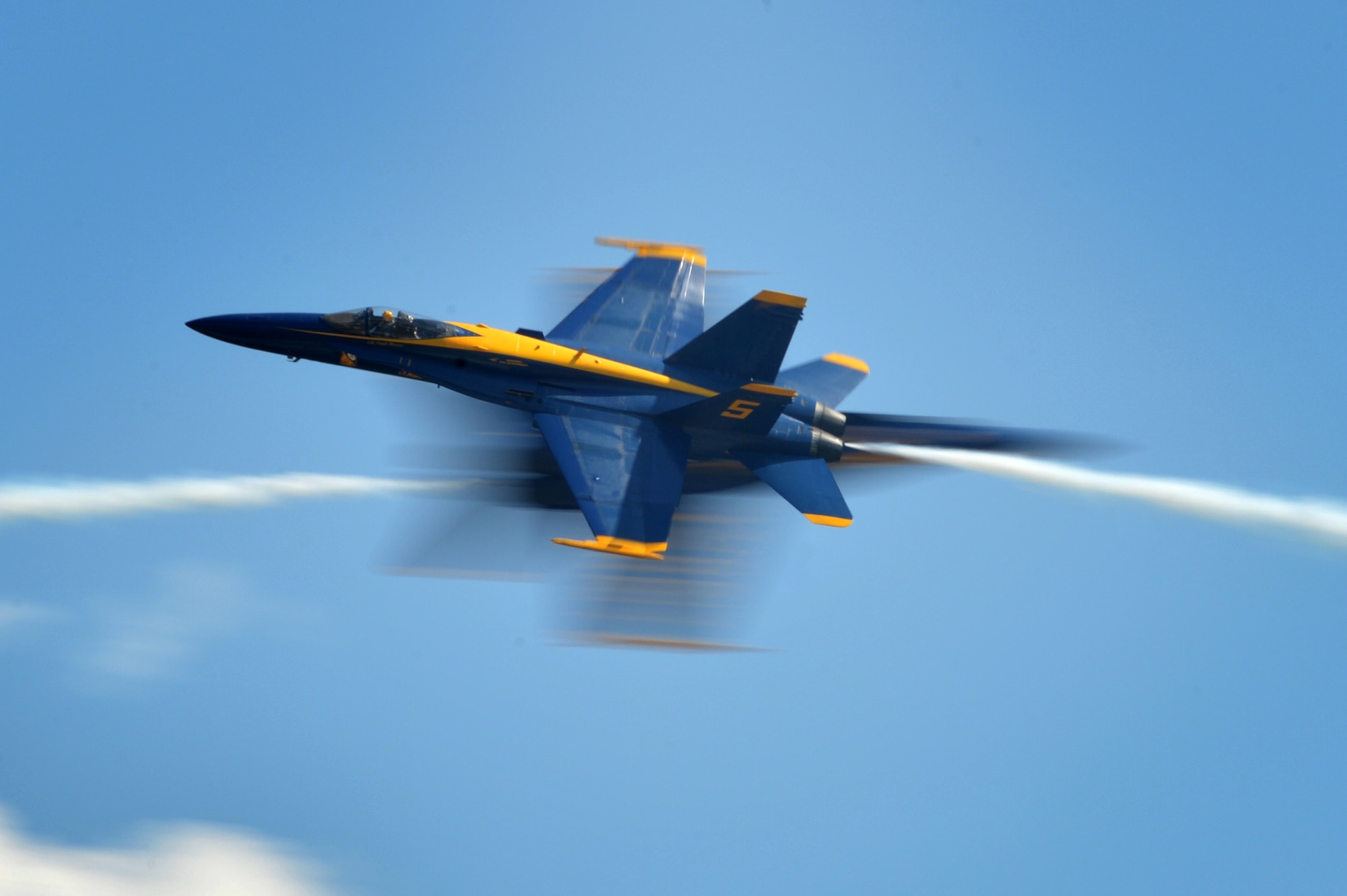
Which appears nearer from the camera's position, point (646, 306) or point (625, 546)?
point (625, 546)

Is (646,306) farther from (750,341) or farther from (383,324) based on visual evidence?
(383,324)

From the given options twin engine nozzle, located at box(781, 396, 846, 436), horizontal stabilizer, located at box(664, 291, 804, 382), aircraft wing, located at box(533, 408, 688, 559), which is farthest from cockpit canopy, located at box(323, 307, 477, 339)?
twin engine nozzle, located at box(781, 396, 846, 436)

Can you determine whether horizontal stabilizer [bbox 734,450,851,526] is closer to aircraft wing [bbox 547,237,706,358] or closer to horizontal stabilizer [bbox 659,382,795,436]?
horizontal stabilizer [bbox 659,382,795,436]

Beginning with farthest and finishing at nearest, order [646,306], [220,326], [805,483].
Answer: [646,306], [805,483], [220,326]

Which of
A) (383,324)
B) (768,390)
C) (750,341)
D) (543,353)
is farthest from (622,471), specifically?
(383,324)

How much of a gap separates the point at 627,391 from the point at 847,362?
5.52 m

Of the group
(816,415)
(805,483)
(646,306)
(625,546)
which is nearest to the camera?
(625,546)

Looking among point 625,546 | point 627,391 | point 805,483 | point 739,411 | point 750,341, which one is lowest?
point 625,546

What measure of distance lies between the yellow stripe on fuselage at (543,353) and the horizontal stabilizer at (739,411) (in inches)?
17.8

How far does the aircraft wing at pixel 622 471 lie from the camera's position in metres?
21.1

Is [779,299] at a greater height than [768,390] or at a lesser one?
greater

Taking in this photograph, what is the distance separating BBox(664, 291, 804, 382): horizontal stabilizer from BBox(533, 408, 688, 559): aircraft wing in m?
→ 1.63

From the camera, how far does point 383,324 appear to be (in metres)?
21.8

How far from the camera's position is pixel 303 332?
21.8 m
